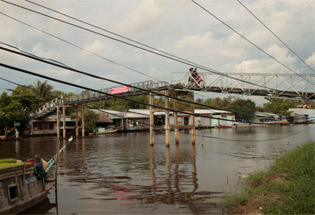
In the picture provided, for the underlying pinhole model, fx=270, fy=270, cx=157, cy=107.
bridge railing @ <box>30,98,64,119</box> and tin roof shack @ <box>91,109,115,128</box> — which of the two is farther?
tin roof shack @ <box>91,109,115,128</box>

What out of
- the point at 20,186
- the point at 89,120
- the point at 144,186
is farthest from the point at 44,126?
the point at 20,186

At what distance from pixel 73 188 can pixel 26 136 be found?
56.2m

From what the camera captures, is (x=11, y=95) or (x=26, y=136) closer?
(x=11, y=95)

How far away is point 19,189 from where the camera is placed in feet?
38.5

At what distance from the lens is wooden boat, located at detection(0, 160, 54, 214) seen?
10.8m

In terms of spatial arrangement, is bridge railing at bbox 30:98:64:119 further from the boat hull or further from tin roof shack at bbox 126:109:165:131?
the boat hull

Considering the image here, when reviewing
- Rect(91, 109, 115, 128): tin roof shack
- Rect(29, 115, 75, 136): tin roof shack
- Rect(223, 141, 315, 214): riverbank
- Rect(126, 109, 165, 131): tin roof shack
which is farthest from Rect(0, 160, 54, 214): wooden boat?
Rect(126, 109, 165, 131): tin roof shack

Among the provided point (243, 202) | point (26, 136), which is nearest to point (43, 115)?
point (26, 136)

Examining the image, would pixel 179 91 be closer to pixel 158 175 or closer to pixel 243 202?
pixel 158 175

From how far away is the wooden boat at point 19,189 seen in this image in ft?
35.4

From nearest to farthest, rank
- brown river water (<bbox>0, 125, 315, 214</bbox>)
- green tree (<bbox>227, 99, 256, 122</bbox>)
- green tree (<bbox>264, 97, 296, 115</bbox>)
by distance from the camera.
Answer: brown river water (<bbox>0, 125, 315, 214</bbox>) < green tree (<bbox>264, 97, 296, 115</bbox>) < green tree (<bbox>227, 99, 256, 122</bbox>)

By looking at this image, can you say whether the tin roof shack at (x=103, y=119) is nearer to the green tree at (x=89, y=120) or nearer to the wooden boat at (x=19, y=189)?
the green tree at (x=89, y=120)

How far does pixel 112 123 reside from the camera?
300ft

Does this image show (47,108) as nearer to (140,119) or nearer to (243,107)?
(140,119)
